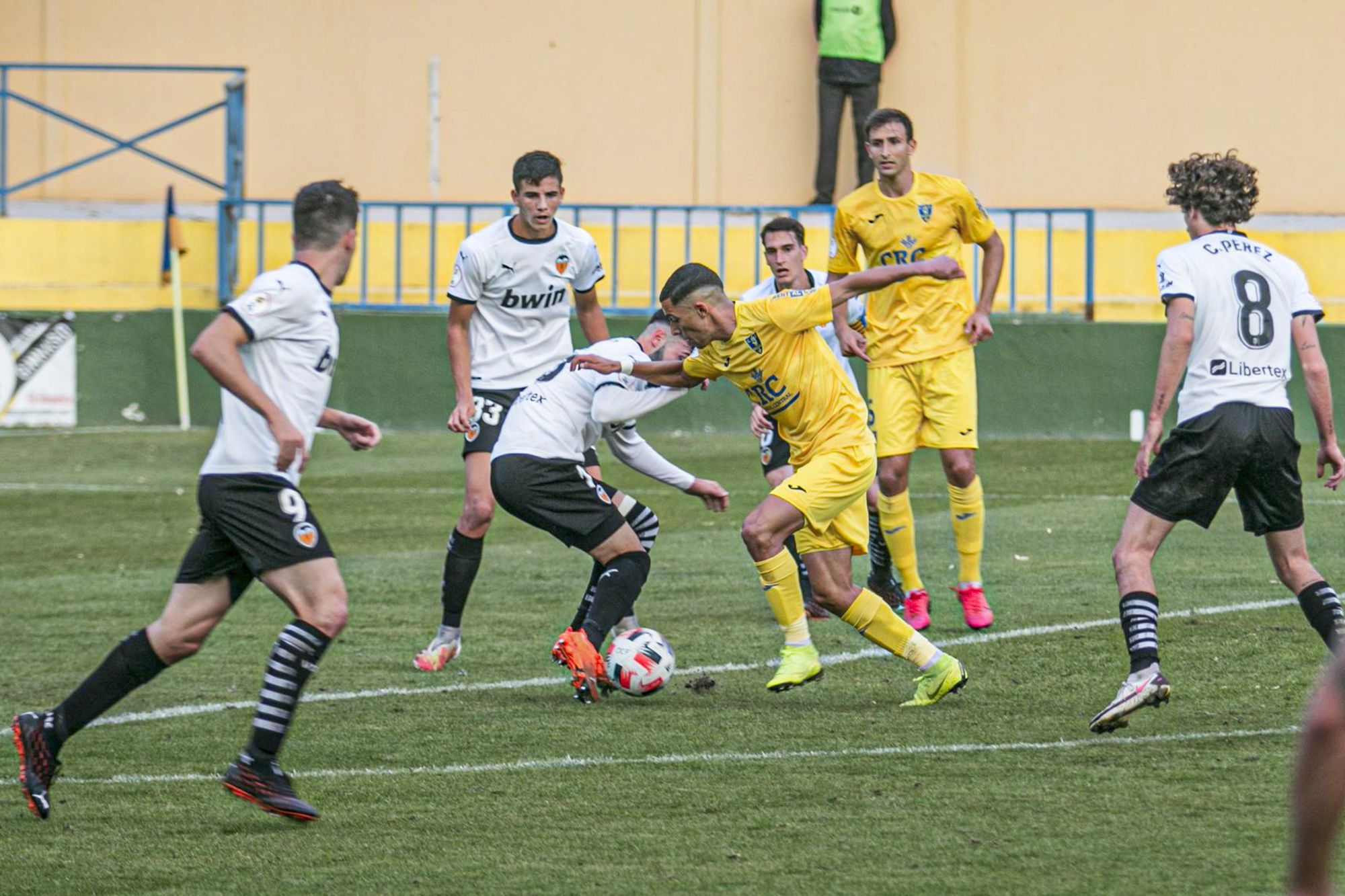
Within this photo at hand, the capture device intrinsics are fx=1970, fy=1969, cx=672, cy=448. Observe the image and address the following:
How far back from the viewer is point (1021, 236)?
18.9 meters

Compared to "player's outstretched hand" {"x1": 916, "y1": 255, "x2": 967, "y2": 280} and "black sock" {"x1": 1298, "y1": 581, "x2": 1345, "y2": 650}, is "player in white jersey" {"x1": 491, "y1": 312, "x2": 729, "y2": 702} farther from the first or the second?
"black sock" {"x1": 1298, "y1": 581, "x2": 1345, "y2": 650}

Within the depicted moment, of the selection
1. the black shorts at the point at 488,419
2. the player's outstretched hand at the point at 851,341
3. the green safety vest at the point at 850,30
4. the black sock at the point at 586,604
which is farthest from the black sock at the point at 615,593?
the green safety vest at the point at 850,30

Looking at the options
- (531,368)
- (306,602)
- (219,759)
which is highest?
(531,368)

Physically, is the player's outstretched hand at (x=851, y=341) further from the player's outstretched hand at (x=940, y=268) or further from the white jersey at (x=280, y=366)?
the white jersey at (x=280, y=366)

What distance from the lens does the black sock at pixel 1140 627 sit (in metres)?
6.49

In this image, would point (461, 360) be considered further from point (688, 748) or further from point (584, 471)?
point (688, 748)

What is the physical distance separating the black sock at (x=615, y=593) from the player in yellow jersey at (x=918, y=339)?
1817 mm

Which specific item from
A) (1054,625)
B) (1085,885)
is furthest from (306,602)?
(1054,625)

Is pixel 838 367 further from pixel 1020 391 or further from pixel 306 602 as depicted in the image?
pixel 1020 391

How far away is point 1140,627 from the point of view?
6570mm

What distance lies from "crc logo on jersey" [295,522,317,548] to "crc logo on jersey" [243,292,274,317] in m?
0.64

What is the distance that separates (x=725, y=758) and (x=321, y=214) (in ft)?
Answer: 7.03

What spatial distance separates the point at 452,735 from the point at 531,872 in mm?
1805

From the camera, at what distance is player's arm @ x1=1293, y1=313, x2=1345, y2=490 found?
266 inches
